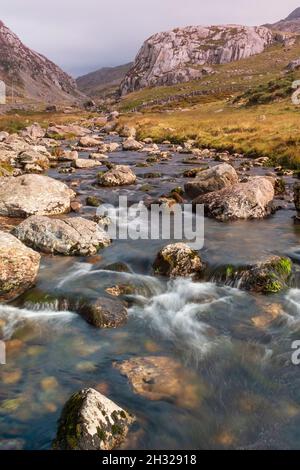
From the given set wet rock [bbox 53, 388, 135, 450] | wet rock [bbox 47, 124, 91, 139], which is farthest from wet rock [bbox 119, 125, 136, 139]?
wet rock [bbox 53, 388, 135, 450]

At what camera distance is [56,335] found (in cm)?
1288

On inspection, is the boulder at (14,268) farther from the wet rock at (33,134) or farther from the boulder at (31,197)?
the wet rock at (33,134)

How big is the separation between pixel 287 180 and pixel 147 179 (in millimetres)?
11399

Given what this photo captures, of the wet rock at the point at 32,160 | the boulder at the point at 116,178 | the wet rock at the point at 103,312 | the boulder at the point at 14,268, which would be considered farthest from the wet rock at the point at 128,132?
the wet rock at the point at 103,312

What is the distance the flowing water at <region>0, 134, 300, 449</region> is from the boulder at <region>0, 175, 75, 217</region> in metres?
7.04

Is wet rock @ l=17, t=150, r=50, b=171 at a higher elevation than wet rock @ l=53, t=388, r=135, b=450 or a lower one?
higher

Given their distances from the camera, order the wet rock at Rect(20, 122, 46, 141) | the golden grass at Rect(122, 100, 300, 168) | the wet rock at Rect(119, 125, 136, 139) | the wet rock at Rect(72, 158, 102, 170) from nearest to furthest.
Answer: the wet rock at Rect(72, 158, 102, 170)
the golden grass at Rect(122, 100, 300, 168)
the wet rock at Rect(20, 122, 46, 141)
the wet rock at Rect(119, 125, 136, 139)

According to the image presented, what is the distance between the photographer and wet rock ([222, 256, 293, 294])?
15.5 metres

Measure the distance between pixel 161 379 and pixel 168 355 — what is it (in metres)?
1.24

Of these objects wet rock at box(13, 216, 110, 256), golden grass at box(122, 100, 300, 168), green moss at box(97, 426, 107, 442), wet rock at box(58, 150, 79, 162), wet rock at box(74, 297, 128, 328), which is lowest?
green moss at box(97, 426, 107, 442)

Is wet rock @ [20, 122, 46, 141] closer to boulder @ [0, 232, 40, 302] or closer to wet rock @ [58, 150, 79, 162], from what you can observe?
wet rock @ [58, 150, 79, 162]

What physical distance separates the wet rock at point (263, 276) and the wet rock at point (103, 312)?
461 centimetres

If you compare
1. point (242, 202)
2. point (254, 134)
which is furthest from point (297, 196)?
point (254, 134)

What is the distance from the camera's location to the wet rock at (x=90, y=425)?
27.3 ft
